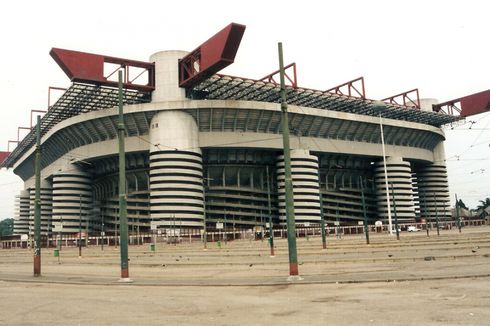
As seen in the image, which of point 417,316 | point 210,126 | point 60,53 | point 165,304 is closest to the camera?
point 417,316

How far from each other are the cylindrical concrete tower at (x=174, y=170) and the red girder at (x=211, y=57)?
572 centimetres

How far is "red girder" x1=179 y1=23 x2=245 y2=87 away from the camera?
5194 centimetres

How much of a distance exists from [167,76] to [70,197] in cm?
2911

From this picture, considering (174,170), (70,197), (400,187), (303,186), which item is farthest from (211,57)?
(400,187)

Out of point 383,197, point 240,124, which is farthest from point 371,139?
point 240,124

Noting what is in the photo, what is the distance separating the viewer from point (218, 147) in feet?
228

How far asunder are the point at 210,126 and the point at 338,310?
196ft

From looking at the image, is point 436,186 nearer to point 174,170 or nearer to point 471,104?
point 471,104

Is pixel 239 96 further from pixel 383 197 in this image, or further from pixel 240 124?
pixel 383 197

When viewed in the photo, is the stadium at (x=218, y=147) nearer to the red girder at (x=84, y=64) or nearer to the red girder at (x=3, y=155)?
the red girder at (x=84, y=64)

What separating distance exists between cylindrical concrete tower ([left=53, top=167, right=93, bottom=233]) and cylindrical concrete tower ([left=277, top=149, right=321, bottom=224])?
33.0 metres

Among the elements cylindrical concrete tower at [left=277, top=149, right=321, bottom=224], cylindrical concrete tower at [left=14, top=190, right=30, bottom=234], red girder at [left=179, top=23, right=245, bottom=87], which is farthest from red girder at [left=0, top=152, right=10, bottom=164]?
cylindrical concrete tower at [left=277, top=149, right=321, bottom=224]

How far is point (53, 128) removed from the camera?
77.6 meters

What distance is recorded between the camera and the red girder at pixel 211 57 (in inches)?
2045
